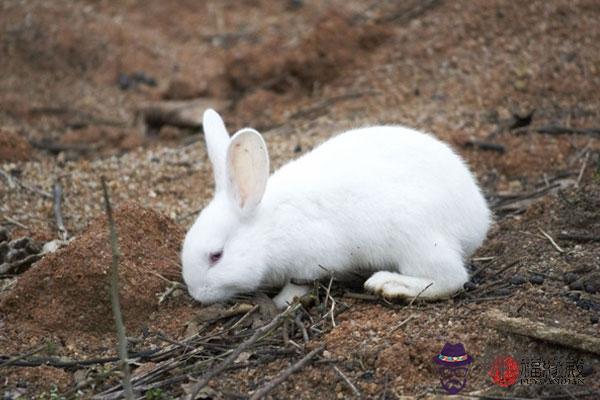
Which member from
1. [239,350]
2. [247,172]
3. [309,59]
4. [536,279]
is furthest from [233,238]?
[309,59]

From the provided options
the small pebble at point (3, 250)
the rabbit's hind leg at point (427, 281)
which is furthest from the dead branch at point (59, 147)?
the rabbit's hind leg at point (427, 281)

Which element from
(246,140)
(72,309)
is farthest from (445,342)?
(72,309)

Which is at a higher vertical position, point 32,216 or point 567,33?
point 567,33

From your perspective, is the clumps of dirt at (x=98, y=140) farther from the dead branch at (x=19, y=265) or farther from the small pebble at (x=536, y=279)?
the small pebble at (x=536, y=279)

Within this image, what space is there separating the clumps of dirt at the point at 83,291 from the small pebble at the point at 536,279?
227 cm

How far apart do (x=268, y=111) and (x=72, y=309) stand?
4.48 m

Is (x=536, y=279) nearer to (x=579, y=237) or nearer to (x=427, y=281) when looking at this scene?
(x=427, y=281)

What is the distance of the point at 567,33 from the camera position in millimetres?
9430

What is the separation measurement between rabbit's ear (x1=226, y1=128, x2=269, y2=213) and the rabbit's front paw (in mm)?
874

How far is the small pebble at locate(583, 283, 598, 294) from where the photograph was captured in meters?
4.91

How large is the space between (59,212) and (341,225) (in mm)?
2659

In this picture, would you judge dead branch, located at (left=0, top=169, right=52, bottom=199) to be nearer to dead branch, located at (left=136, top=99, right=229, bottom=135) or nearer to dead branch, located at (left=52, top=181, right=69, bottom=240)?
dead branch, located at (left=52, top=181, right=69, bottom=240)

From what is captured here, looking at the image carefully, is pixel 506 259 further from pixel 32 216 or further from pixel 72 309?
pixel 32 216

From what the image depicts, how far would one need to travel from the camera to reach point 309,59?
9727 mm
